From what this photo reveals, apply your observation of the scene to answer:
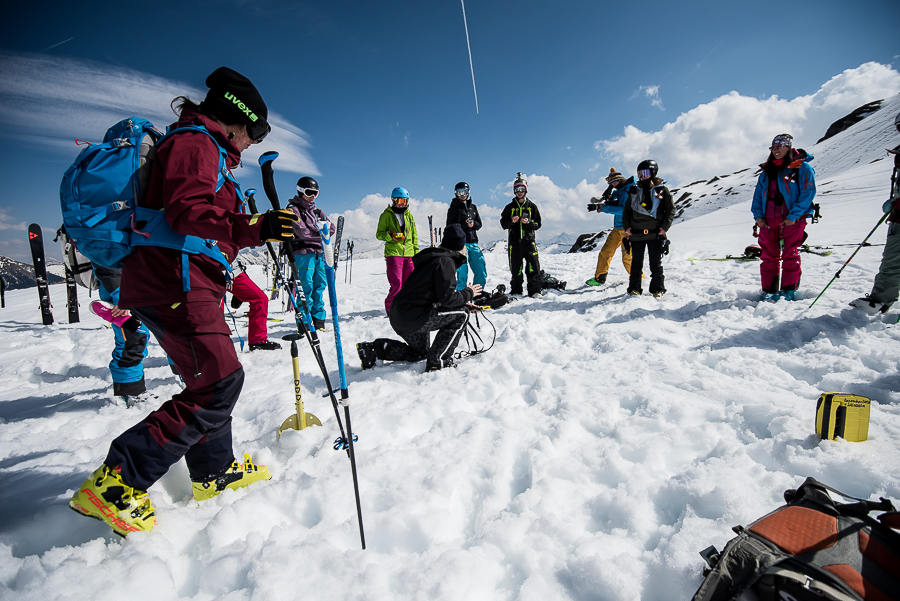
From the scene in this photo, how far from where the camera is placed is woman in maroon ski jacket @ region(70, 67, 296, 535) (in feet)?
5.27

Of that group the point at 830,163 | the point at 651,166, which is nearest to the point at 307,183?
the point at 651,166

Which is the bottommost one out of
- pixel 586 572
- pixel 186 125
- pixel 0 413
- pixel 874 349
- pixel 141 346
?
pixel 586 572

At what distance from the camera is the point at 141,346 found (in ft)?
11.2

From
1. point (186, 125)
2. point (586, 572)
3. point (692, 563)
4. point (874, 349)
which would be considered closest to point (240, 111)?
point (186, 125)

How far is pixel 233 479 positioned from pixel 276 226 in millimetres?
1499

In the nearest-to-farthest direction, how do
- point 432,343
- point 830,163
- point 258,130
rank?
point 258,130
point 432,343
point 830,163

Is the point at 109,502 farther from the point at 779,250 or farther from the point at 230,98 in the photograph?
the point at 779,250

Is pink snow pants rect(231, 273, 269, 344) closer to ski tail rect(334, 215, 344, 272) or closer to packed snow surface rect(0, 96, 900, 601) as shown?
packed snow surface rect(0, 96, 900, 601)

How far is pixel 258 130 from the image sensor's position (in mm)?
2029

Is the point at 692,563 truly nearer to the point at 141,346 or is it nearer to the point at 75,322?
the point at 141,346

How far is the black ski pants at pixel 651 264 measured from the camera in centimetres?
606

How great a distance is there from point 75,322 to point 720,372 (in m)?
11.7

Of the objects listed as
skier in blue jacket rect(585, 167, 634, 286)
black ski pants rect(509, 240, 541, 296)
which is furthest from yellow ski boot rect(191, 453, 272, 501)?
skier in blue jacket rect(585, 167, 634, 286)

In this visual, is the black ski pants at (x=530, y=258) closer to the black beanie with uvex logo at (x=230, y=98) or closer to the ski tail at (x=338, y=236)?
the black beanie with uvex logo at (x=230, y=98)
